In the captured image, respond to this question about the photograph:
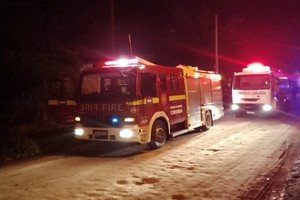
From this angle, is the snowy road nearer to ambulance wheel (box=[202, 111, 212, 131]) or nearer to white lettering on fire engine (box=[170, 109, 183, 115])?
white lettering on fire engine (box=[170, 109, 183, 115])

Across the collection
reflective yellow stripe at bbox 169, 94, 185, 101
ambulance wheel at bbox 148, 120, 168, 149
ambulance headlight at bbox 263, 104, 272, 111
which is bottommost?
ambulance wheel at bbox 148, 120, 168, 149

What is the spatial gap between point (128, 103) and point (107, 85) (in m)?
1.01

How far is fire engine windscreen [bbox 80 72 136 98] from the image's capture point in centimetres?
1089

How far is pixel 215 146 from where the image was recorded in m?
11.9

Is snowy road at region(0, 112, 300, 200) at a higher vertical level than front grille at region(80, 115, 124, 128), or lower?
lower

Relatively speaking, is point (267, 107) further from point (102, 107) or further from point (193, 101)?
point (102, 107)

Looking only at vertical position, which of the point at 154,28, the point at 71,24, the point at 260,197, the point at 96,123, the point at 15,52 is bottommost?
the point at 260,197

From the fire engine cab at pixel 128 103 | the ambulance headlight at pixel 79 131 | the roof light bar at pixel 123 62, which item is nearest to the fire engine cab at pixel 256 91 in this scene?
the fire engine cab at pixel 128 103

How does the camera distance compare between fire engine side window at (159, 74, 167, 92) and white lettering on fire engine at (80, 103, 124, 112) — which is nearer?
white lettering on fire engine at (80, 103, 124, 112)

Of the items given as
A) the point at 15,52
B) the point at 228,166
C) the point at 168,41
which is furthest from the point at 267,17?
the point at 228,166

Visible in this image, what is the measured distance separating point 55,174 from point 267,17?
108 ft

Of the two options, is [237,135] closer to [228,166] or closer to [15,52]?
[228,166]

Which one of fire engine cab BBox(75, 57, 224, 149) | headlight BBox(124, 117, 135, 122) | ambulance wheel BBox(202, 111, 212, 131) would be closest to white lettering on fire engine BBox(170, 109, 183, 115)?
fire engine cab BBox(75, 57, 224, 149)

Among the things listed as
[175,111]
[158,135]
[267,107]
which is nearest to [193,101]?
[175,111]
